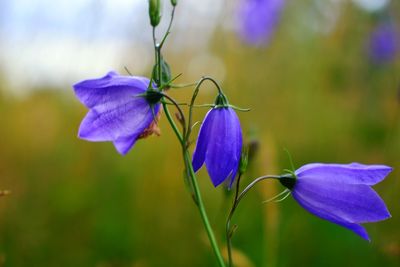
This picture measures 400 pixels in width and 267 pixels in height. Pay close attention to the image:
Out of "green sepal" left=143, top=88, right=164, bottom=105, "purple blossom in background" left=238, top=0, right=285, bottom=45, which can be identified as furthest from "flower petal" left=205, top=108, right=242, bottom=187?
"purple blossom in background" left=238, top=0, right=285, bottom=45

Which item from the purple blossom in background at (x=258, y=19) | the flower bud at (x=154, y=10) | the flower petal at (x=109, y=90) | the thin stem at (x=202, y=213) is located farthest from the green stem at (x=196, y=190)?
the purple blossom in background at (x=258, y=19)

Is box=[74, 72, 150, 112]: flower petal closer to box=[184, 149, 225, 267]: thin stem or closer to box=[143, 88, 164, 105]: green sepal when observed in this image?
box=[143, 88, 164, 105]: green sepal

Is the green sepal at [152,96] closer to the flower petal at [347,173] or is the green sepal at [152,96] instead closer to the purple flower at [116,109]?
the purple flower at [116,109]

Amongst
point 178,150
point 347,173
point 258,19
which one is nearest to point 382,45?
point 258,19

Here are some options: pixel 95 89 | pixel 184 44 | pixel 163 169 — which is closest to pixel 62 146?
pixel 163 169

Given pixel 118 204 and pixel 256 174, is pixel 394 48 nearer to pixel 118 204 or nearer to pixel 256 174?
pixel 256 174
